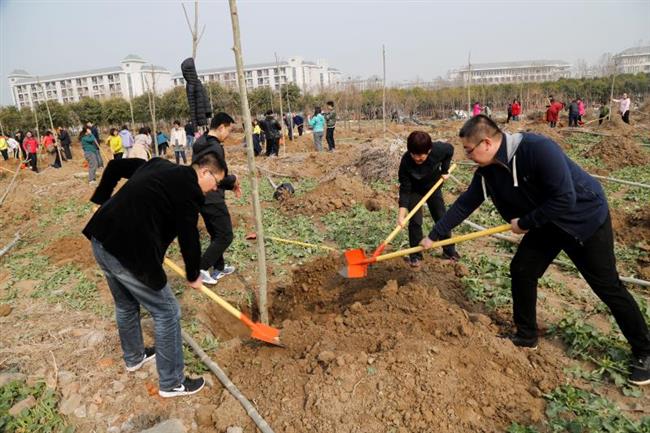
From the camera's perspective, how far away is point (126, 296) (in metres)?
2.89

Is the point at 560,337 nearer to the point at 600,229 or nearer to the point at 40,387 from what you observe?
the point at 600,229

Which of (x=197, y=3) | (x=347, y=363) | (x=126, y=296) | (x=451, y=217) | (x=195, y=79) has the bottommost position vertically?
(x=347, y=363)

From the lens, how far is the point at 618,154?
33.2 ft

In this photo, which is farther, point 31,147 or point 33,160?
point 33,160

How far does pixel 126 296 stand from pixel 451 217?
242cm

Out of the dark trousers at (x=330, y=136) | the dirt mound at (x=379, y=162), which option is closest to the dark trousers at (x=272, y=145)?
the dark trousers at (x=330, y=136)

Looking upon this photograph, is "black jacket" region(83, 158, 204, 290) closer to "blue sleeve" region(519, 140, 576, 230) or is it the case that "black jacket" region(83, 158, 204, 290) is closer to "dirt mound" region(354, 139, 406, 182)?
"blue sleeve" region(519, 140, 576, 230)

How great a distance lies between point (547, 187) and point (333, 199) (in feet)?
16.2

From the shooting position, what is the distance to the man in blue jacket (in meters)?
2.54

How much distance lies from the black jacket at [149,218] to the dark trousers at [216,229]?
61.2 inches

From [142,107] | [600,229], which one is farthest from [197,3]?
[142,107]

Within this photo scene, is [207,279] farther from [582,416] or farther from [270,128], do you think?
[270,128]

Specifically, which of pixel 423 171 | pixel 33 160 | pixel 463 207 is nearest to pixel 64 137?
pixel 33 160

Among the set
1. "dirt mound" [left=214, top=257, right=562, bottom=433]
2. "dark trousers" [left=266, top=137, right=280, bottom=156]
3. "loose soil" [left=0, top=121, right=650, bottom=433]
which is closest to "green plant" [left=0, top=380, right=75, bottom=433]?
"loose soil" [left=0, top=121, right=650, bottom=433]
